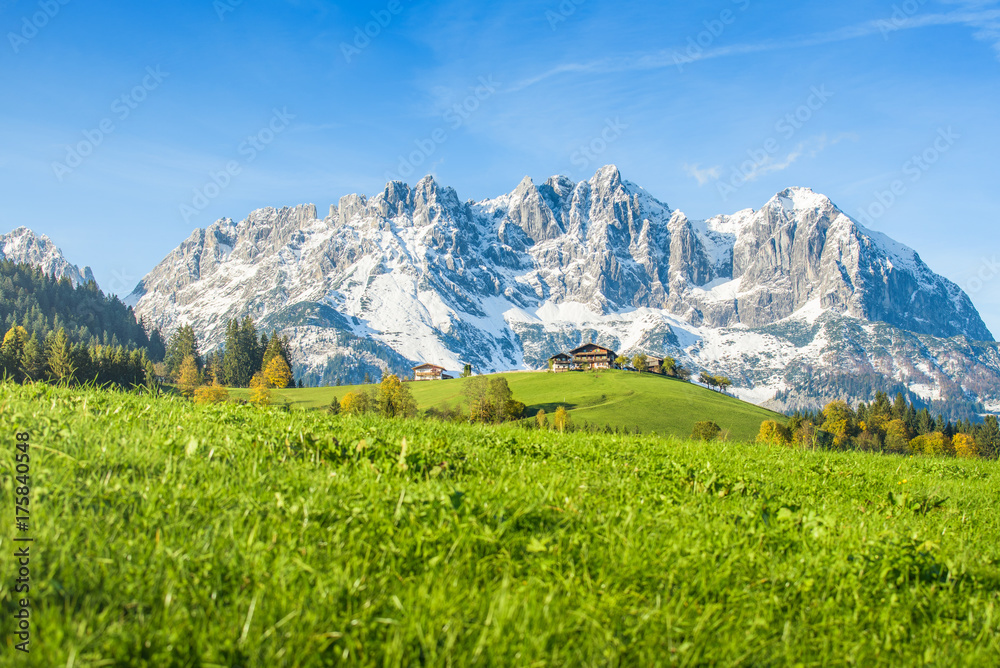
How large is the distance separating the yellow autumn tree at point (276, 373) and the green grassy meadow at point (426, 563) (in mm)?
160023

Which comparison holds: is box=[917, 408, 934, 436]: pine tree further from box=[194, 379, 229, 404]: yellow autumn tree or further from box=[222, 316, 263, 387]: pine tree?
box=[222, 316, 263, 387]: pine tree

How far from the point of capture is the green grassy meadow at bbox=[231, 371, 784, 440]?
128 metres

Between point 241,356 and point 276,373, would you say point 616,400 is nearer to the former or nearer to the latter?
point 276,373

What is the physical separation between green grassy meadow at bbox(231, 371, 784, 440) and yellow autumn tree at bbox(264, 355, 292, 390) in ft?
22.1

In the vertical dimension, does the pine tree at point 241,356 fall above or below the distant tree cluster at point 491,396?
above

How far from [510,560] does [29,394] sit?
26.2 feet

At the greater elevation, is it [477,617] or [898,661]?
[477,617]

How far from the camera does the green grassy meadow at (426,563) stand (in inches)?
144

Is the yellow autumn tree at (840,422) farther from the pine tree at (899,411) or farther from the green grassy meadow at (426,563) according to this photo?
the green grassy meadow at (426,563)

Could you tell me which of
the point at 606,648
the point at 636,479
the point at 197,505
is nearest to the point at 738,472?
the point at 636,479

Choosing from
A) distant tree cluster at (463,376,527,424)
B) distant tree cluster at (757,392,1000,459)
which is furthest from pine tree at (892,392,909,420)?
distant tree cluster at (463,376,527,424)

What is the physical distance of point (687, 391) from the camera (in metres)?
164

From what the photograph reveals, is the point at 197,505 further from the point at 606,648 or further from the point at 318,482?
the point at 606,648

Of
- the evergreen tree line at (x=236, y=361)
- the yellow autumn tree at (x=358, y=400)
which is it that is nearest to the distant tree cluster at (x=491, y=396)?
the yellow autumn tree at (x=358, y=400)
